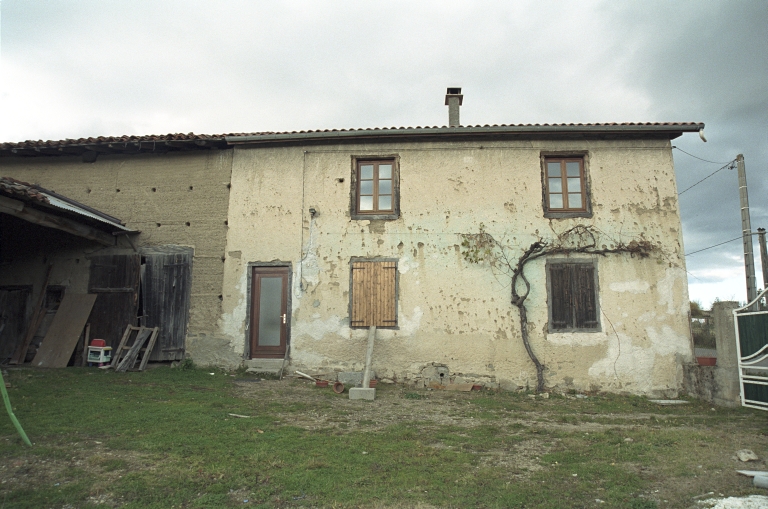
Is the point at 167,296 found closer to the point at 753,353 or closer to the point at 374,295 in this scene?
the point at 374,295

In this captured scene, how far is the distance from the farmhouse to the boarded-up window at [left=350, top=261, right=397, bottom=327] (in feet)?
0.09

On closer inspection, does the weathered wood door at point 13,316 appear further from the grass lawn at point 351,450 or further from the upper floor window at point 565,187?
the upper floor window at point 565,187

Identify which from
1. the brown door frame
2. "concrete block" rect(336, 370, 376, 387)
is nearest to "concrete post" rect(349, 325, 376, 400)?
"concrete block" rect(336, 370, 376, 387)

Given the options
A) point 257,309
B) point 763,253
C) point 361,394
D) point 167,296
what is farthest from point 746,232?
point 167,296

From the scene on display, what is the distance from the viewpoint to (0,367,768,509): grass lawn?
385cm

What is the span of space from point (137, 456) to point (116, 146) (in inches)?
318

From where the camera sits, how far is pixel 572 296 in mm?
9492

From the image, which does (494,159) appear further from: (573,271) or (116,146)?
(116,146)

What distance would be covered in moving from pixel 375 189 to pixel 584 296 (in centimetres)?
474

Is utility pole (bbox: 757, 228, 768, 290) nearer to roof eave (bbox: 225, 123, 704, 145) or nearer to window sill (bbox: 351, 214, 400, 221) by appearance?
roof eave (bbox: 225, 123, 704, 145)

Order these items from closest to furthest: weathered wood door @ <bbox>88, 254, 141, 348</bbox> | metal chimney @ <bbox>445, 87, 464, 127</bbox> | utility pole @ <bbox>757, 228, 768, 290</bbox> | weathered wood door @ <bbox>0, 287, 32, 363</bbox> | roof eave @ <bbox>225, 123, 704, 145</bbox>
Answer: roof eave @ <bbox>225, 123, 704, 145</bbox> → weathered wood door @ <bbox>88, 254, 141, 348</bbox> → weathered wood door @ <bbox>0, 287, 32, 363</bbox> → metal chimney @ <bbox>445, 87, 464, 127</bbox> → utility pole @ <bbox>757, 228, 768, 290</bbox>

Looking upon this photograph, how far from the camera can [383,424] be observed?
6.35 m

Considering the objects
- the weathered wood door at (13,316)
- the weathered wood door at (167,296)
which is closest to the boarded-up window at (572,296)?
the weathered wood door at (167,296)

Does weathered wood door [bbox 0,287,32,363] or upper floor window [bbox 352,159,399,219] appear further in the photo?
weathered wood door [bbox 0,287,32,363]
